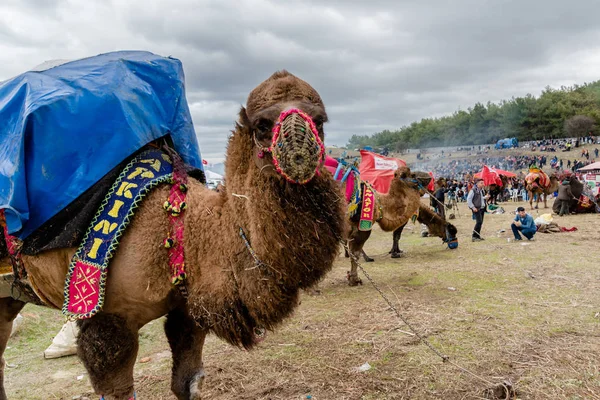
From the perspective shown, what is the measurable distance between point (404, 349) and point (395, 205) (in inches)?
189

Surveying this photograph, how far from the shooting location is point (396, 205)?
8.98m

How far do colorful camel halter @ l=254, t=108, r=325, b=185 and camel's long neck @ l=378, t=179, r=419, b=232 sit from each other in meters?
6.86

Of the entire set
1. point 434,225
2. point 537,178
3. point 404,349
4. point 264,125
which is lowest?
point 404,349

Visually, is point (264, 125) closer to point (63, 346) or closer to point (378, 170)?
point (63, 346)

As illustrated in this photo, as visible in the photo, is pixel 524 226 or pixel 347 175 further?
pixel 524 226

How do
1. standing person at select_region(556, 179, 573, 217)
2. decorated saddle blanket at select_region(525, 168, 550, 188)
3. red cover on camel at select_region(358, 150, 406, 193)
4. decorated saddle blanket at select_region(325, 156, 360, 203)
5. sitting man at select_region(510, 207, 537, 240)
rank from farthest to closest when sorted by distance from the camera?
1. decorated saddle blanket at select_region(525, 168, 550, 188)
2. standing person at select_region(556, 179, 573, 217)
3. sitting man at select_region(510, 207, 537, 240)
4. red cover on camel at select_region(358, 150, 406, 193)
5. decorated saddle blanket at select_region(325, 156, 360, 203)

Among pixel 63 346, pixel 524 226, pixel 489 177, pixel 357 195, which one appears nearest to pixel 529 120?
pixel 489 177

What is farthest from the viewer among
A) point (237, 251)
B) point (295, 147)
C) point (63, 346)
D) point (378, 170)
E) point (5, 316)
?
point (378, 170)

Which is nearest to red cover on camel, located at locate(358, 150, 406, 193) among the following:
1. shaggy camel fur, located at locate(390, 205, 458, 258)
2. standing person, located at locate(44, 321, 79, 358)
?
shaggy camel fur, located at locate(390, 205, 458, 258)

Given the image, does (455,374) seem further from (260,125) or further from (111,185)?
(111,185)

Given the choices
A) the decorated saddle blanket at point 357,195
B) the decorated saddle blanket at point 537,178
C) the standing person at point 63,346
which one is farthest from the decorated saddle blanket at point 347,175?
the decorated saddle blanket at point 537,178

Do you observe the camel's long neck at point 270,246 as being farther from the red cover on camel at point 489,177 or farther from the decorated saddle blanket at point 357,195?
the red cover on camel at point 489,177

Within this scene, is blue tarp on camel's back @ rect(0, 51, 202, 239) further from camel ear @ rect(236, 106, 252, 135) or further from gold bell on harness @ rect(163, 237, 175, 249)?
camel ear @ rect(236, 106, 252, 135)

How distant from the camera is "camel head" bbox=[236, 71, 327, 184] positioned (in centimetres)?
195
